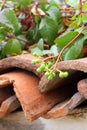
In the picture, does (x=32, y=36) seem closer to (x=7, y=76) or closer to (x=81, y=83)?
(x=7, y=76)

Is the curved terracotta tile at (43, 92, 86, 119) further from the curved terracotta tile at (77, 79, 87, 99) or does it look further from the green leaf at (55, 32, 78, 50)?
the green leaf at (55, 32, 78, 50)

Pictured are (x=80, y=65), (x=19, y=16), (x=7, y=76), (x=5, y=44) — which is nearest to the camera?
(x=80, y=65)

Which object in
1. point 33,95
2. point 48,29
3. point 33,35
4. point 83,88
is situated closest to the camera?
point 83,88

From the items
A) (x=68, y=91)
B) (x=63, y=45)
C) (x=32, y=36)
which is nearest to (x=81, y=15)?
(x=63, y=45)

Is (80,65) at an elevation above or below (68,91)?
above

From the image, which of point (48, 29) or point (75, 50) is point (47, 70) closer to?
point (75, 50)

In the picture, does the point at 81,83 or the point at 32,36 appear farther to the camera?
the point at 32,36

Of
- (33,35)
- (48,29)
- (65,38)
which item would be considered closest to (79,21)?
(65,38)
